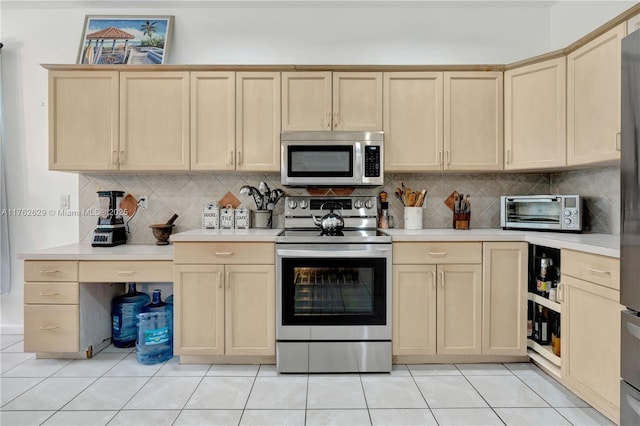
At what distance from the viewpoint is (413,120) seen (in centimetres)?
270

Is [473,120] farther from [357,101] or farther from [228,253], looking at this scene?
[228,253]

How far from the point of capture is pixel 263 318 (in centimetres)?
239

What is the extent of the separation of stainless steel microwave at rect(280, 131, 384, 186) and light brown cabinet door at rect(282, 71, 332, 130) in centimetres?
9

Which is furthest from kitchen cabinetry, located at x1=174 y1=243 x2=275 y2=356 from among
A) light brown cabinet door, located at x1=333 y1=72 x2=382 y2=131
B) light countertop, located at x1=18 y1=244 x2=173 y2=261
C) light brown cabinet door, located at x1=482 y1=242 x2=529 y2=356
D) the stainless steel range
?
light brown cabinet door, located at x1=482 y1=242 x2=529 y2=356

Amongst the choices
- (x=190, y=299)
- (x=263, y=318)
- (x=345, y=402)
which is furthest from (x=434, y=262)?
(x=190, y=299)

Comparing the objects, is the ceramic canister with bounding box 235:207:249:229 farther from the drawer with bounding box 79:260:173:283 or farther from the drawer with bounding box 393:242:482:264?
the drawer with bounding box 393:242:482:264

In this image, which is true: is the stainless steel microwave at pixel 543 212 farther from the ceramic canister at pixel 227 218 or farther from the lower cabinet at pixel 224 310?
the ceramic canister at pixel 227 218

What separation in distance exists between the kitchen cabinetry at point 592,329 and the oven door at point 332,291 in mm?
1001

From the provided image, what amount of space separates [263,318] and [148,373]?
812 mm

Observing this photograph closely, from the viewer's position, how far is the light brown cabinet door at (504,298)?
239 cm

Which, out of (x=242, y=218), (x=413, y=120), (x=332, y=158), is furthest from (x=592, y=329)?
(x=242, y=218)

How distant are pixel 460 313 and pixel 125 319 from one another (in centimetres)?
247

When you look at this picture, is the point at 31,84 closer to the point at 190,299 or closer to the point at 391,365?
the point at 190,299

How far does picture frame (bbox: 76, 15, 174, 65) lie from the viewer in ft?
9.66
